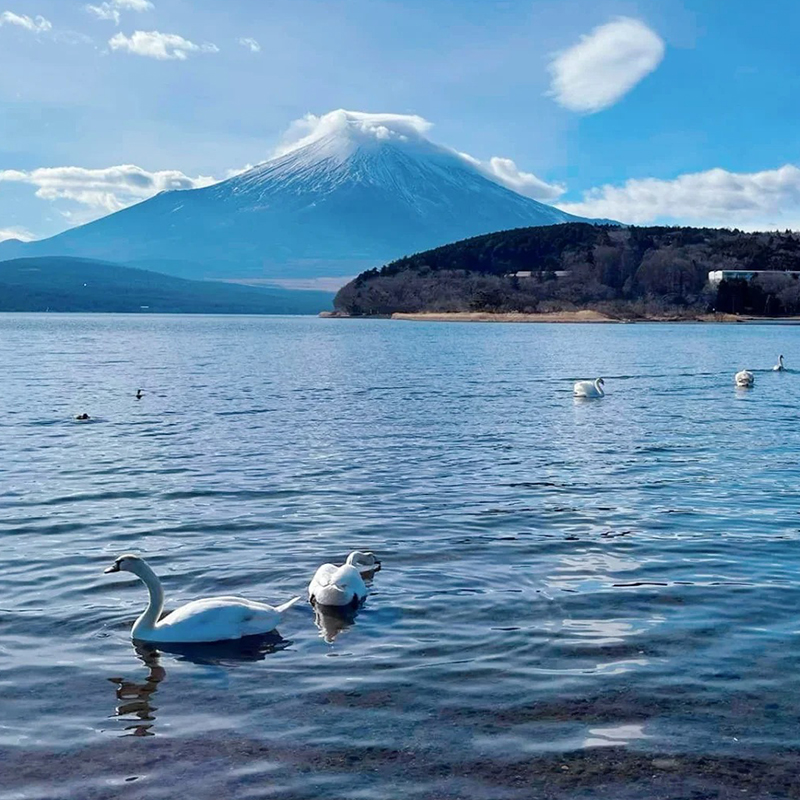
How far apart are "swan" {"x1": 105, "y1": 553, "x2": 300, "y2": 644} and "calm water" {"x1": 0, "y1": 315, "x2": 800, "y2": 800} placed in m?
0.24

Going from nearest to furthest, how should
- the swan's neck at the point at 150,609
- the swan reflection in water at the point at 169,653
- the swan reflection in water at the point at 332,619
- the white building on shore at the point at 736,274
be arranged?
the swan reflection in water at the point at 169,653, the swan's neck at the point at 150,609, the swan reflection in water at the point at 332,619, the white building on shore at the point at 736,274

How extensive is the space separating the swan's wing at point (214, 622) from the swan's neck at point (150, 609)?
0.10m

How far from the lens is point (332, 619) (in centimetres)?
1120

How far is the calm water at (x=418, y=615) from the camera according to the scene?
7.71 m

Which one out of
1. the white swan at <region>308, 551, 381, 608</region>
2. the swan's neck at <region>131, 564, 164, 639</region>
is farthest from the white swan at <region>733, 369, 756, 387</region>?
the swan's neck at <region>131, 564, 164, 639</region>

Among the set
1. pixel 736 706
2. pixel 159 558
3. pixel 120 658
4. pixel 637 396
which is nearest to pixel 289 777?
pixel 120 658

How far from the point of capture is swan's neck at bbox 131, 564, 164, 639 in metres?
10.3

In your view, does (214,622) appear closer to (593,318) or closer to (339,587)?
(339,587)

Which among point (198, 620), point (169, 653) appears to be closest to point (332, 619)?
point (198, 620)

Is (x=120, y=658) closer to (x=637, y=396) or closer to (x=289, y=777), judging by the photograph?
(x=289, y=777)

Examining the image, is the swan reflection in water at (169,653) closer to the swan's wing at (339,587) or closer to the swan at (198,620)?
the swan at (198,620)

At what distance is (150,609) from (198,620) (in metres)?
0.53

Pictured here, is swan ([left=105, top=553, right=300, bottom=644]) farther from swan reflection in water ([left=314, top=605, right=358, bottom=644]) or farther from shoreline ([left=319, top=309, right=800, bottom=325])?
shoreline ([left=319, top=309, right=800, bottom=325])

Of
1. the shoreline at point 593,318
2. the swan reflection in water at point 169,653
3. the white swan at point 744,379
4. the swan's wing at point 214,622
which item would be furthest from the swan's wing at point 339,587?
the shoreline at point 593,318
